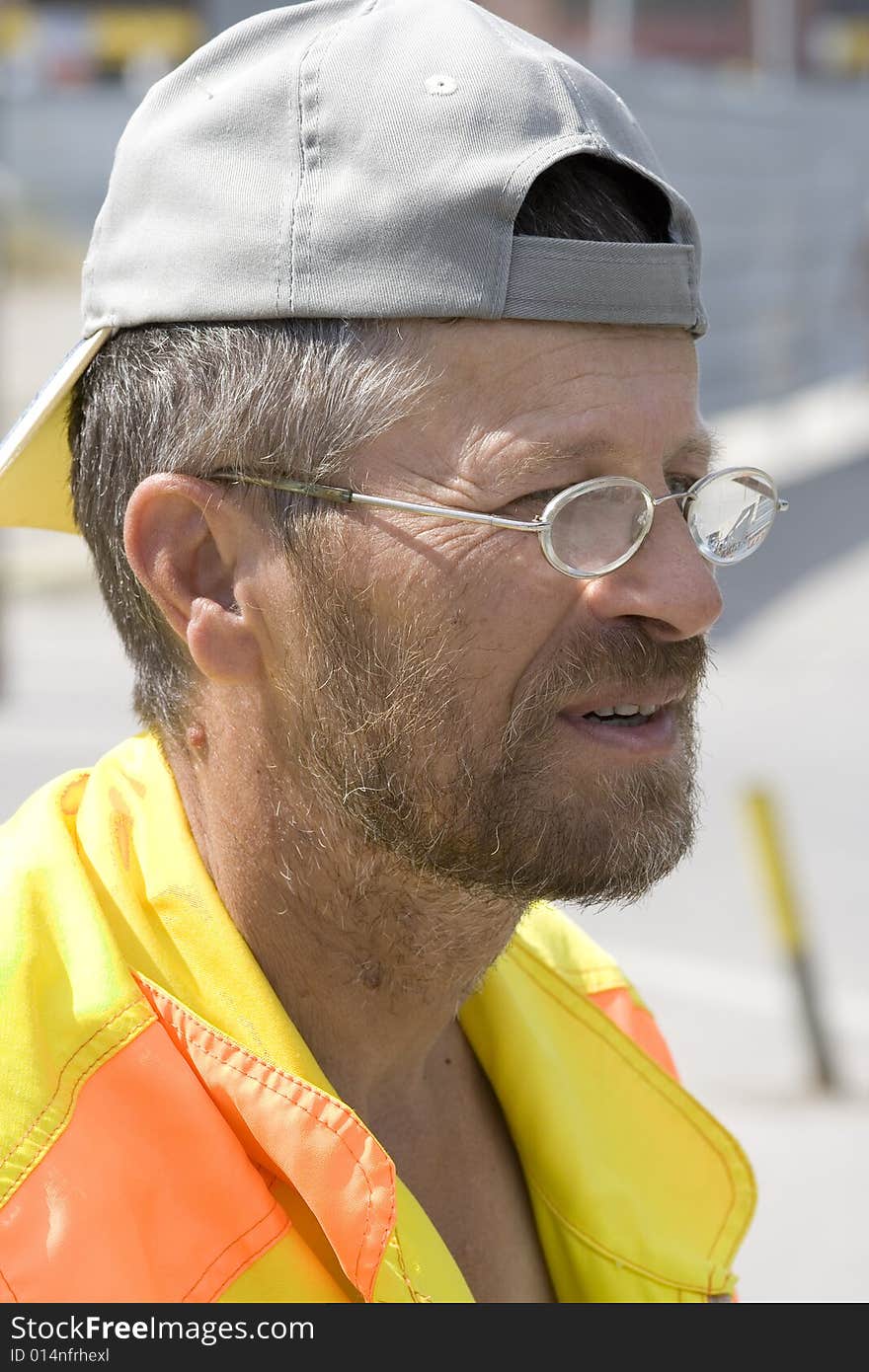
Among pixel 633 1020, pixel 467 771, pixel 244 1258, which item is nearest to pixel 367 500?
pixel 467 771

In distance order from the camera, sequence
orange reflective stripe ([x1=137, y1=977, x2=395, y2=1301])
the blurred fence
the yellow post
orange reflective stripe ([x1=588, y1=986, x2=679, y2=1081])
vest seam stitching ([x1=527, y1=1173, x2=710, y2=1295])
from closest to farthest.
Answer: orange reflective stripe ([x1=137, y1=977, x2=395, y2=1301]) → vest seam stitching ([x1=527, y1=1173, x2=710, y2=1295]) → orange reflective stripe ([x1=588, y1=986, x2=679, y2=1081]) → the yellow post → the blurred fence

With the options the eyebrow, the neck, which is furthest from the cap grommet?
the neck

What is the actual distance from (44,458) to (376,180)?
1.94 ft

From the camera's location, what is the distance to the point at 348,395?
1832 mm

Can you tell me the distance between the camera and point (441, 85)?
5.92ft

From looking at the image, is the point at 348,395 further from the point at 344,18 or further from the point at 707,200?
the point at 707,200

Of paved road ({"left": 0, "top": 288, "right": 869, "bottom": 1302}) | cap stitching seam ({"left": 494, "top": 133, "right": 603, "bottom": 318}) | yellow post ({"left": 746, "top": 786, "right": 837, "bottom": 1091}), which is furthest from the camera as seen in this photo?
yellow post ({"left": 746, "top": 786, "right": 837, "bottom": 1091})

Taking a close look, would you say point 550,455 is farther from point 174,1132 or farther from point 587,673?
point 174,1132

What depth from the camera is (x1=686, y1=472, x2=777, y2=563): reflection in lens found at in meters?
1.94

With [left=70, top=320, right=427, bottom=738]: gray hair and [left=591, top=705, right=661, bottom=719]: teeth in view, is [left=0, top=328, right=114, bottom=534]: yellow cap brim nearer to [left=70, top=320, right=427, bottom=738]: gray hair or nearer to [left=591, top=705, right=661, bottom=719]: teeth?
[left=70, top=320, right=427, bottom=738]: gray hair

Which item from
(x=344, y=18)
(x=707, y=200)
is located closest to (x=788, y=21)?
(x=707, y=200)

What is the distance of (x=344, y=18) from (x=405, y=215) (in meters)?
0.27

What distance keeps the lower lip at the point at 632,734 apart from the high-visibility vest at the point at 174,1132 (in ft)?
1.43

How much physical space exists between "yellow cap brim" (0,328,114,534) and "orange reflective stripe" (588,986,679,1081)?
95cm
